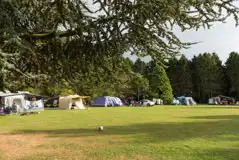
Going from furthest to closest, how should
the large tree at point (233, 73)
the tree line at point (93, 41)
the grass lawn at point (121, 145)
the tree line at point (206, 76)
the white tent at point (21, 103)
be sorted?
1. the tree line at point (206, 76)
2. the large tree at point (233, 73)
3. the white tent at point (21, 103)
4. the grass lawn at point (121, 145)
5. the tree line at point (93, 41)

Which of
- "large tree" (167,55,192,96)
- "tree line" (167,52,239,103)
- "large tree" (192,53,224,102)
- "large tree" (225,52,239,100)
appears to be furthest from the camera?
"large tree" (167,55,192,96)

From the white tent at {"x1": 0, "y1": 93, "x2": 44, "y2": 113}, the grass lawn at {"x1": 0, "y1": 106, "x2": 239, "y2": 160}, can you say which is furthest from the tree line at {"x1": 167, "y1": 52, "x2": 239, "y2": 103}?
the grass lawn at {"x1": 0, "y1": 106, "x2": 239, "y2": 160}

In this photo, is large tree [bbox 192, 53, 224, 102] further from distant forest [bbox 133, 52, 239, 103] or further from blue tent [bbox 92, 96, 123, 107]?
blue tent [bbox 92, 96, 123, 107]

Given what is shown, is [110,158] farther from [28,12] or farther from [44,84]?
[28,12]

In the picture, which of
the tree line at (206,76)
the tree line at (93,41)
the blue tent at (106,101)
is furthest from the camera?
the tree line at (206,76)

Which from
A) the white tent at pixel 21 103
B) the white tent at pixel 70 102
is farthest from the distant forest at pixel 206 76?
the white tent at pixel 21 103

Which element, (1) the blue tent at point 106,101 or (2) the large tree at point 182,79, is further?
(2) the large tree at point 182,79

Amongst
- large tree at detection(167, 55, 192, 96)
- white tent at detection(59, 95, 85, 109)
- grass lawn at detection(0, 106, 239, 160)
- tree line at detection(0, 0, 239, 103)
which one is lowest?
grass lawn at detection(0, 106, 239, 160)

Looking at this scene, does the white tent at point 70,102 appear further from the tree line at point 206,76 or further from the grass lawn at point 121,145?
the tree line at point 206,76

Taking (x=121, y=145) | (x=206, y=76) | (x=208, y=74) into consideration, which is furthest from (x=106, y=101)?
(x=121, y=145)

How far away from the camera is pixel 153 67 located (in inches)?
244

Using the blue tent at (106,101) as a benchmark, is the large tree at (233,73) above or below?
above

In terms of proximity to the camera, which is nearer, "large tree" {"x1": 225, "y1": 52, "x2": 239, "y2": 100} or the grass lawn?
the grass lawn

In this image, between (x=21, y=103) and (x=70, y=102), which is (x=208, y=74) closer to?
(x=70, y=102)
